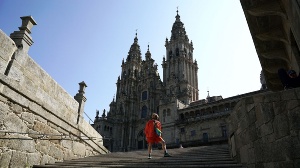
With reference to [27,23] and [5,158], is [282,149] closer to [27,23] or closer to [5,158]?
[5,158]

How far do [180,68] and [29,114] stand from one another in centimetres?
4204

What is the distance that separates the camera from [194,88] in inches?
1865

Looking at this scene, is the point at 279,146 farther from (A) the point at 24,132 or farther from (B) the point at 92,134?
(B) the point at 92,134

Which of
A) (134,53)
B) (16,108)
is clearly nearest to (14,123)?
(16,108)

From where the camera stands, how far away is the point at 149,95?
48.5m

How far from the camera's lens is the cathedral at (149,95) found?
39.8m

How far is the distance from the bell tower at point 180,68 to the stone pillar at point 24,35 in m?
35.5

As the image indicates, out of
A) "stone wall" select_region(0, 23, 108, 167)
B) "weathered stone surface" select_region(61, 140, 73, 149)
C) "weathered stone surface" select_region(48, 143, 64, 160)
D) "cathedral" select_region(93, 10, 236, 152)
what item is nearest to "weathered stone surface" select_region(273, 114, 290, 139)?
"stone wall" select_region(0, 23, 108, 167)

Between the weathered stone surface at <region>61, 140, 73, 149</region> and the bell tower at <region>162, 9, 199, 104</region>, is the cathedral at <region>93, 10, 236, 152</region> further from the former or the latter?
the weathered stone surface at <region>61, 140, 73, 149</region>

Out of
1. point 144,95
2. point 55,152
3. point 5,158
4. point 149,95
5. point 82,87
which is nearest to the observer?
point 5,158

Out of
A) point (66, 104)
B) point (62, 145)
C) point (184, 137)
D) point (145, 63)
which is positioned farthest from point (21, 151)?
point (145, 63)

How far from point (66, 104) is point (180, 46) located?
143 ft

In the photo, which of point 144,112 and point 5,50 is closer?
point 5,50

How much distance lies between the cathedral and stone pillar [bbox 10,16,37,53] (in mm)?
30422
